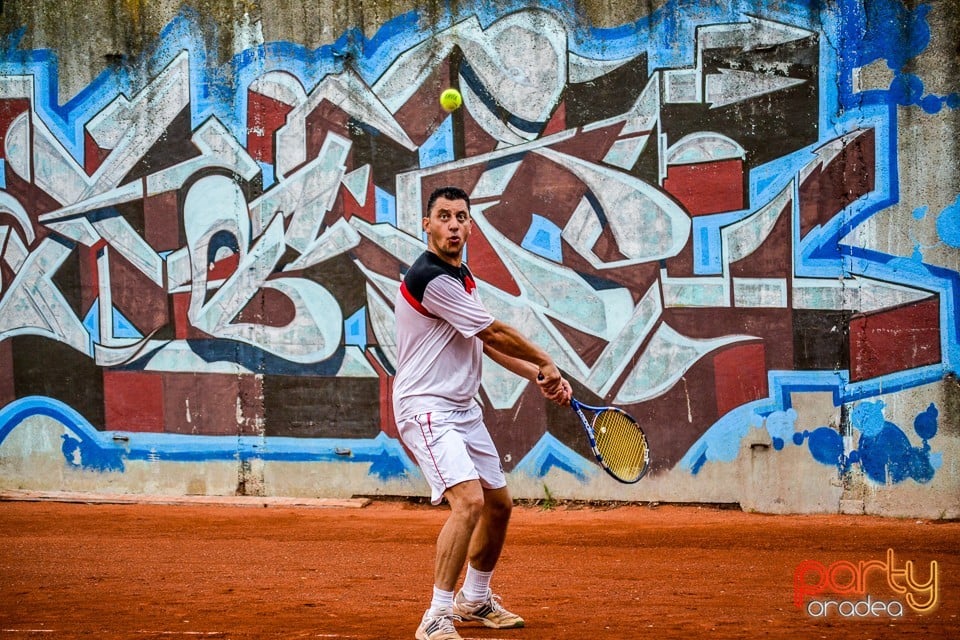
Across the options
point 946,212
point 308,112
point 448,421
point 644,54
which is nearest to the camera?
point 448,421

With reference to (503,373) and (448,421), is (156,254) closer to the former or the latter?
(503,373)

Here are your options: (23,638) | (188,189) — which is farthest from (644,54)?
(23,638)

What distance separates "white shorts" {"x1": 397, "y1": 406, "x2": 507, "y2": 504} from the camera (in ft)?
17.7

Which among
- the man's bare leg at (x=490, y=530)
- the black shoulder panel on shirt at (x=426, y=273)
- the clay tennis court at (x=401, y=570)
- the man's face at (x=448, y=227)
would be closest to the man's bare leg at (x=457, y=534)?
the man's bare leg at (x=490, y=530)

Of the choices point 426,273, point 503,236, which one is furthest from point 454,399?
point 503,236

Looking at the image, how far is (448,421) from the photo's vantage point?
18.1ft

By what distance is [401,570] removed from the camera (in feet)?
24.2

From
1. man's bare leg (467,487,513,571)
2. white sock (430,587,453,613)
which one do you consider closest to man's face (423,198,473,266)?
man's bare leg (467,487,513,571)

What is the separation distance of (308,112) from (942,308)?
5.71m

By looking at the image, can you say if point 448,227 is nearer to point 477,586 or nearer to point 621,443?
point 621,443

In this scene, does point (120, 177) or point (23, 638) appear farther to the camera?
point (120, 177)

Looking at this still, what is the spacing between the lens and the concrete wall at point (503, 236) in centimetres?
884

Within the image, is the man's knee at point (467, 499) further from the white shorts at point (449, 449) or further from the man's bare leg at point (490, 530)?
the man's bare leg at point (490, 530)

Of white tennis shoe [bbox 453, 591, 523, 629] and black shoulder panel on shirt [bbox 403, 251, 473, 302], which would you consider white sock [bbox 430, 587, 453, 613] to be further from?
black shoulder panel on shirt [bbox 403, 251, 473, 302]
